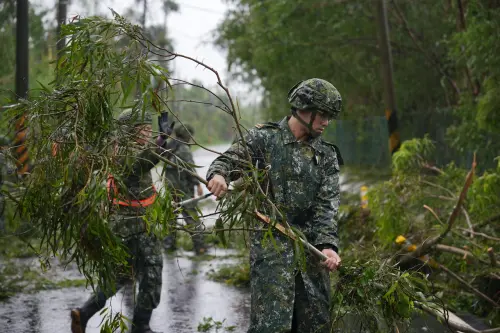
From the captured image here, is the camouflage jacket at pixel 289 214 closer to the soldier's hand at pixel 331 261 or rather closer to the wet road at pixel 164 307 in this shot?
the soldier's hand at pixel 331 261

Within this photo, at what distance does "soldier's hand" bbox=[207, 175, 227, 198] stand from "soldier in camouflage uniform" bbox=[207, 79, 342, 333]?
15cm

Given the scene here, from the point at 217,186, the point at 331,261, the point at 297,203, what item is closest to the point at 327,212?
the point at 297,203

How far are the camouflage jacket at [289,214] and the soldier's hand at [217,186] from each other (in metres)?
0.16

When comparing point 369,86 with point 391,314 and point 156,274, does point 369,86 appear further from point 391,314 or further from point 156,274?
point 391,314

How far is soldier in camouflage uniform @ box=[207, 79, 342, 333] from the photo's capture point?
16.6 ft

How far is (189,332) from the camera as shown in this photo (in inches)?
304

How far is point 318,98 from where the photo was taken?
5340 millimetres

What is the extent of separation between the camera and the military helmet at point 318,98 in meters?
5.34

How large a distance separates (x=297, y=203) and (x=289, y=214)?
0.32 feet

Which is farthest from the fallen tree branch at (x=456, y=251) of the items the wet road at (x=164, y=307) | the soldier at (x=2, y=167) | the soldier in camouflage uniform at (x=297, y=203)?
the soldier at (x=2, y=167)

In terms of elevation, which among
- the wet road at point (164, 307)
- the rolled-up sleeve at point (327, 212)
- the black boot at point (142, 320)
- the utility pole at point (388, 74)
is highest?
the utility pole at point (388, 74)

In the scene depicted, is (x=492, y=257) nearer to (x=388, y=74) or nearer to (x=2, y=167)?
(x=2, y=167)

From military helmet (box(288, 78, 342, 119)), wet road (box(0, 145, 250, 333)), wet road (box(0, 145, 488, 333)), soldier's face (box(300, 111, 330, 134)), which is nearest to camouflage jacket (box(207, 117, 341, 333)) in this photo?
soldier's face (box(300, 111, 330, 134))

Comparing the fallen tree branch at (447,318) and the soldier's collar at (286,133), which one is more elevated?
the soldier's collar at (286,133)
